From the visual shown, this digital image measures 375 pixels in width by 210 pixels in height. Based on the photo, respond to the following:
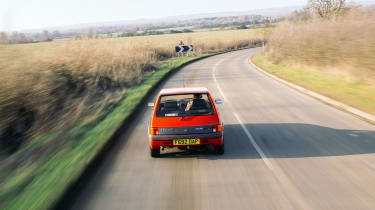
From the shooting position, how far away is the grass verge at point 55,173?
5.01 meters

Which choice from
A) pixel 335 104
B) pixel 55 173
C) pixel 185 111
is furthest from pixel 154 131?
pixel 335 104

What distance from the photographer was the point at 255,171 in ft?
21.1

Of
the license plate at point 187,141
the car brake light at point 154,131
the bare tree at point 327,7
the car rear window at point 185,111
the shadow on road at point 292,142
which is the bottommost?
the shadow on road at point 292,142

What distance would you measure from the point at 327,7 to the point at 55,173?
4006 cm

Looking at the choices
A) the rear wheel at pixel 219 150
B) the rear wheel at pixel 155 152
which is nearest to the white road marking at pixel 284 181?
the rear wheel at pixel 219 150

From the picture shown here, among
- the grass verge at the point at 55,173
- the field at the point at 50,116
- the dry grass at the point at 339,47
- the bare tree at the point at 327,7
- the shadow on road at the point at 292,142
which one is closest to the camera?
the grass verge at the point at 55,173

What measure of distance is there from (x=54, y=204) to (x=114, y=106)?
9.20 metres

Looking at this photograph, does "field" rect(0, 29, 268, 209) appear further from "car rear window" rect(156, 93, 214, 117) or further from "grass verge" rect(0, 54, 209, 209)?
"car rear window" rect(156, 93, 214, 117)

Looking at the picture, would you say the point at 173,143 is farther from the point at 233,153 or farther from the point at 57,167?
the point at 57,167

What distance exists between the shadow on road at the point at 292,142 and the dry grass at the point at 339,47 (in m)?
8.14

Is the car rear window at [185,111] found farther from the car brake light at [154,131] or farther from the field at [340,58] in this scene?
the field at [340,58]

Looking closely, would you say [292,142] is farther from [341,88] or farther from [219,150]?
[341,88]

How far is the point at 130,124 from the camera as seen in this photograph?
36.2 ft

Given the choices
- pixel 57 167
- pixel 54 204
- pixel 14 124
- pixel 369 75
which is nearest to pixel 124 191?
pixel 54 204
